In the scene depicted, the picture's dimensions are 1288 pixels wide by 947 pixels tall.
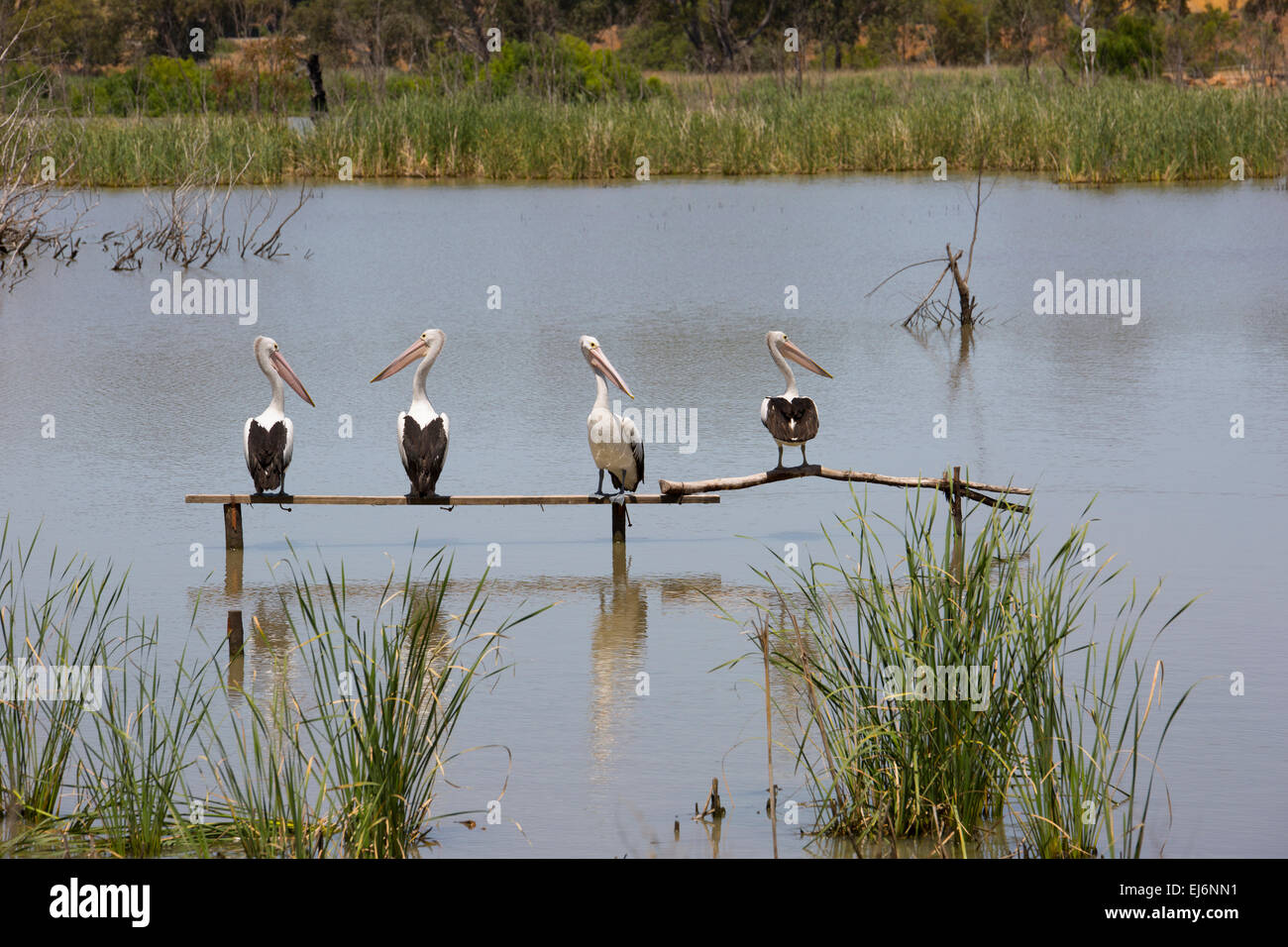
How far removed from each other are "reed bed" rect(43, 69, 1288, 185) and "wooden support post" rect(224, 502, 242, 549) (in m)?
16.6

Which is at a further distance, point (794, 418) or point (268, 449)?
point (794, 418)

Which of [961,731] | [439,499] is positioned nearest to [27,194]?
[439,499]

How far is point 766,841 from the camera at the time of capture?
473cm

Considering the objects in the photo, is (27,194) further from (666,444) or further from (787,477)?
(787,477)

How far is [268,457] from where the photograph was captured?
25.3 feet

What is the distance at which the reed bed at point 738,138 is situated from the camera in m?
23.7

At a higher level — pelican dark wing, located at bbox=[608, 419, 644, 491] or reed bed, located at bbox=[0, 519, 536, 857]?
pelican dark wing, located at bbox=[608, 419, 644, 491]

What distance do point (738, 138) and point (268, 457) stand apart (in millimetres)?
18852

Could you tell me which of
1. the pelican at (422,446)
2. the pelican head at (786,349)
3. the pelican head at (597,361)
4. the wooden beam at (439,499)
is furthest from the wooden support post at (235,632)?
the pelican head at (786,349)

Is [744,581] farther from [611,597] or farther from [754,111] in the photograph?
[754,111]

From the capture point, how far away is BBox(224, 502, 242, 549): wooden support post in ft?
25.4

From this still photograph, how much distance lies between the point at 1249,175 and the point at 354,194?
12.7 m

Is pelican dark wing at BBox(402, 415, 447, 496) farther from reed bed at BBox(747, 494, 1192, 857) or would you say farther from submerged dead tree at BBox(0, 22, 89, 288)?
submerged dead tree at BBox(0, 22, 89, 288)

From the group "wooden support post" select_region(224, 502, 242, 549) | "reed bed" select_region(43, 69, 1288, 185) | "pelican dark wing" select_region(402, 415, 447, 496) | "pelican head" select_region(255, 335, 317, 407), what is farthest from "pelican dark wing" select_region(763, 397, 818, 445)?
"reed bed" select_region(43, 69, 1288, 185)
